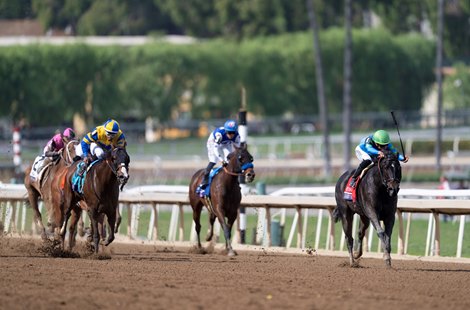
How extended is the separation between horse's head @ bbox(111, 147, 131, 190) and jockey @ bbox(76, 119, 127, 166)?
0.30 m

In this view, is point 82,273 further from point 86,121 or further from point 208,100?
point 208,100

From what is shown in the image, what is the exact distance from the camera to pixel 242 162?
16.3m

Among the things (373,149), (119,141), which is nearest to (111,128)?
(119,141)

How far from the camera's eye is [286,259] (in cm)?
1592

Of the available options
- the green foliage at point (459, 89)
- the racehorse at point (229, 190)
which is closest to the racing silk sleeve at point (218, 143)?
the racehorse at point (229, 190)

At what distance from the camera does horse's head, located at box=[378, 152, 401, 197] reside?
46.9 feet

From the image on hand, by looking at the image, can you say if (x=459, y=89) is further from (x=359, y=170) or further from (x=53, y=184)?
Result: (x=359, y=170)

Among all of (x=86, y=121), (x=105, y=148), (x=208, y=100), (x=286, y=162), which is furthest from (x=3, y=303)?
(x=208, y=100)

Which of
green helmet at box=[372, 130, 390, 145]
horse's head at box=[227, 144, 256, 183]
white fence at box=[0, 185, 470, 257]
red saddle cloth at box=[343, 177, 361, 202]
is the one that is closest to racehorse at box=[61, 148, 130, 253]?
horse's head at box=[227, 144, 256, 183]

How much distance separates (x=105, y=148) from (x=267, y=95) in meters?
44.4

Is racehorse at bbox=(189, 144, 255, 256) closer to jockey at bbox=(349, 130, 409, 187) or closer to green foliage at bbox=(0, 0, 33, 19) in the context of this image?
jockey at bbox=(349, 130, 409, 187)

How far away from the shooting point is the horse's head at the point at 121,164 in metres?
15.1

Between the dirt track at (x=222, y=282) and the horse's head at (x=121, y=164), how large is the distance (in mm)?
967

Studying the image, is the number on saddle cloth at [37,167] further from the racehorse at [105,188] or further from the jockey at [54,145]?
the racehorse at [105,188]
